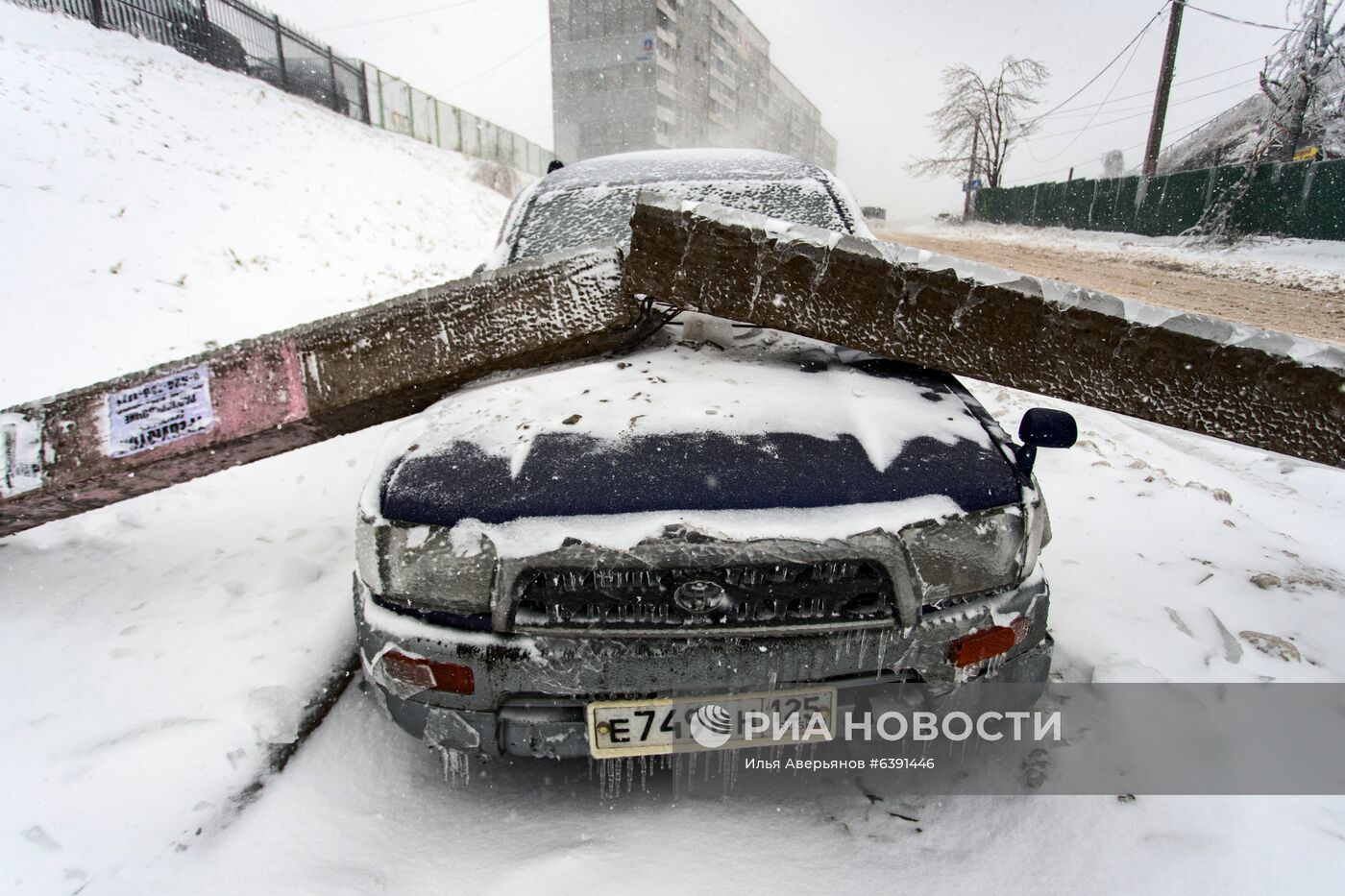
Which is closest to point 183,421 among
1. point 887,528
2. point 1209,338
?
point 887,528

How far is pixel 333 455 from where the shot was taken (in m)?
4.09

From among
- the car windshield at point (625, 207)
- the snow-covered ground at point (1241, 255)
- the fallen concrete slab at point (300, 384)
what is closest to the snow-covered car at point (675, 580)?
the fallen concrete slab at point (300, 384)

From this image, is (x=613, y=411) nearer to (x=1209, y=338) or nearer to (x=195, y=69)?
(x=1209, y=338)

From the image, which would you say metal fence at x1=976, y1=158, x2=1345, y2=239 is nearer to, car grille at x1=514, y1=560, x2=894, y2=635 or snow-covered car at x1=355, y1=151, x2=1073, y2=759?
snow-covered car at x1=355, y1=151, x2=1073, y2=759

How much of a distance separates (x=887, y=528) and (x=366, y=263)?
8.70 m

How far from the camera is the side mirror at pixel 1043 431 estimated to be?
1.76 metres

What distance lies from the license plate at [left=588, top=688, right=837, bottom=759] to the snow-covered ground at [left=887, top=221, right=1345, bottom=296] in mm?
14808

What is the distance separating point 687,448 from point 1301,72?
2414 cm

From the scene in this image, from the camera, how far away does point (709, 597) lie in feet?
5.01

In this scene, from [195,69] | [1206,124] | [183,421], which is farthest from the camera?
[1206,124]

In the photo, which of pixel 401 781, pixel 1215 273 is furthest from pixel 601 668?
pixel 1215 273

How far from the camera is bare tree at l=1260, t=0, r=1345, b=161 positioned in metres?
16.8

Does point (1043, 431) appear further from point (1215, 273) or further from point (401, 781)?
point (1215, 273)

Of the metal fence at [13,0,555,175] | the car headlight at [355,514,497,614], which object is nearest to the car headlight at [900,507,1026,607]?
the car headlight at [355,514,497,614]
